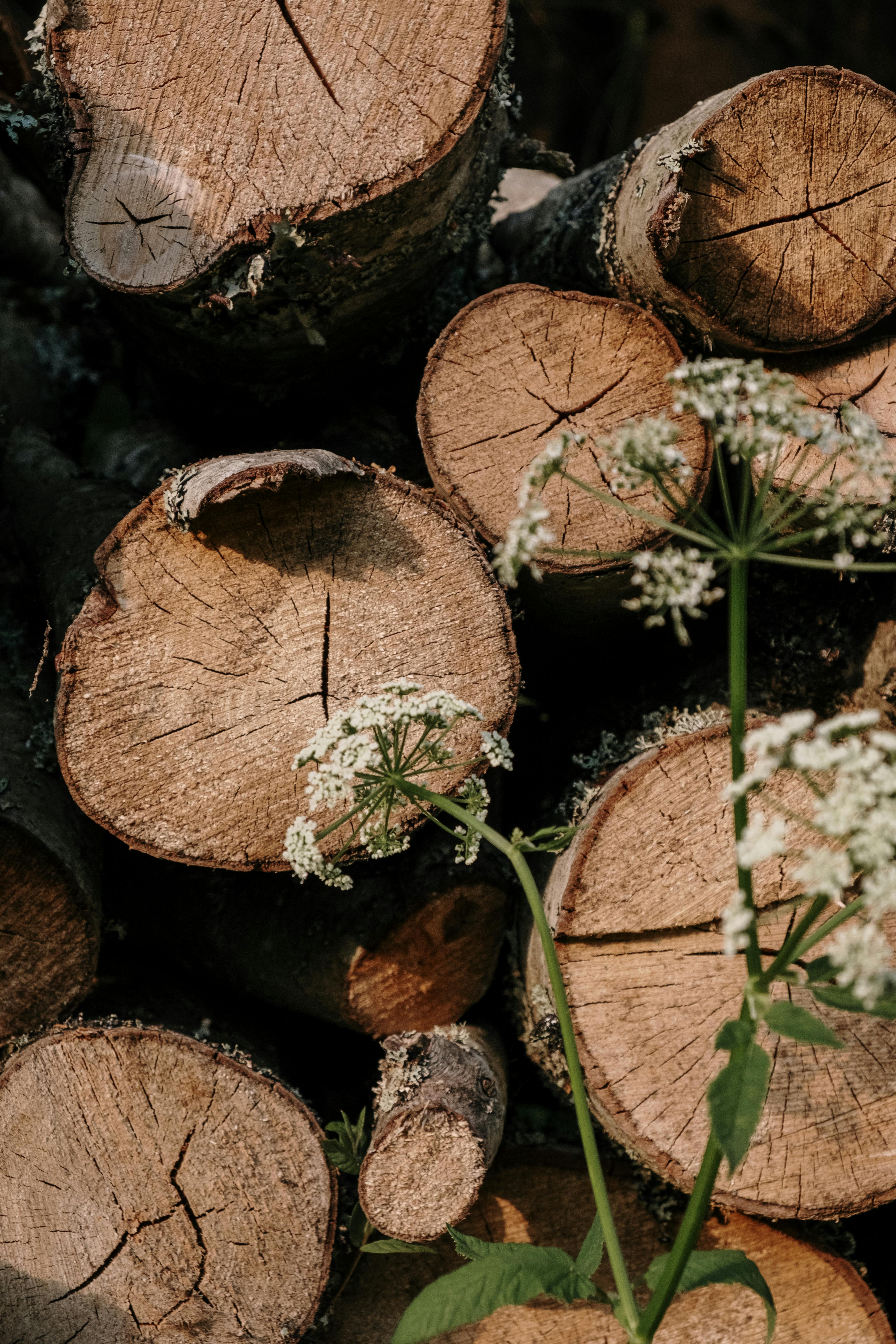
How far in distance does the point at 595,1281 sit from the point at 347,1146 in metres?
0.63

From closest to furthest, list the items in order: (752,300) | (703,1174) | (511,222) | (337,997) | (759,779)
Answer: (759,779) → (703,1174) → (752,300) → (337,997) → (511,222)

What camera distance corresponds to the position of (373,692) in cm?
151

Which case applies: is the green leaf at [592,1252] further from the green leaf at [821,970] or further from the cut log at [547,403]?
the cut log at [547,403]

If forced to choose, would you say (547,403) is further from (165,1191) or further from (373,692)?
(165,1191)

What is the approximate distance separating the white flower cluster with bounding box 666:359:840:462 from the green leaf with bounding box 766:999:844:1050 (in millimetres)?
570

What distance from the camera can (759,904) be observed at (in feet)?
5.01

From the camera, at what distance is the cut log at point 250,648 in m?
1.49

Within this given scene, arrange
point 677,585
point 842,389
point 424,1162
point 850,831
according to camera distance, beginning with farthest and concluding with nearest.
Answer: point 842,389 < point 424,1162 < point 677,585 < point 850,831

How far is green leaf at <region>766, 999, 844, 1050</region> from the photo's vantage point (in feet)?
2.84

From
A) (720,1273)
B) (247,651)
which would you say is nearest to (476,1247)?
(720,1273)

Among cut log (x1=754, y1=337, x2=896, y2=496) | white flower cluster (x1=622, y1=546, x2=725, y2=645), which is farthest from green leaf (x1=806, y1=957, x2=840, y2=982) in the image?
cut log (x1=754, y1=337, x2=896, y2=496)

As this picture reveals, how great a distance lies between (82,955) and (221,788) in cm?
52

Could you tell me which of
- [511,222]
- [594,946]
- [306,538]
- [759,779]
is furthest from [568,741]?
[511,222]

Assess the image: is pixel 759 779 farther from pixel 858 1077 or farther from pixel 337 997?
pixel 337 997
